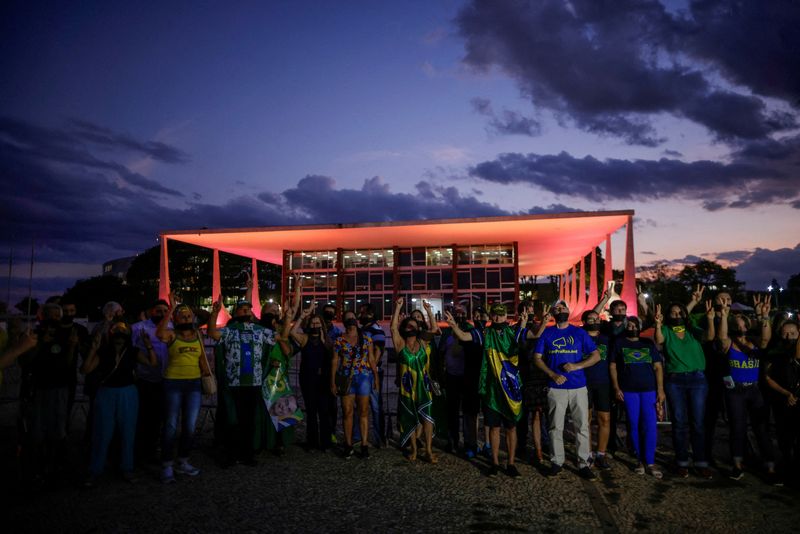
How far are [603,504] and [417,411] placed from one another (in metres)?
2.25

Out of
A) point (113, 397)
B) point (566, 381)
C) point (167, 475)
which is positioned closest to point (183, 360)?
point (113, 397)

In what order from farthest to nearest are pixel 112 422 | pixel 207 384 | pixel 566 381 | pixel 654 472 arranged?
pixel 207 384 → pixel 566 381 → pixel 654 472 → pixel 112 422

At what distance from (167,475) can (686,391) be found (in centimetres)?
576

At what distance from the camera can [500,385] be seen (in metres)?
5.42

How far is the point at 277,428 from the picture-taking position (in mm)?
6098

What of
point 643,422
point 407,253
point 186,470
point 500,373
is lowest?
point 186,470

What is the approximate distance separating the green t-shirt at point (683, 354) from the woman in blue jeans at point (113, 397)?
19.6 feet

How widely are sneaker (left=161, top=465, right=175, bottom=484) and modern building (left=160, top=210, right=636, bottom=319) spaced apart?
61.6ft

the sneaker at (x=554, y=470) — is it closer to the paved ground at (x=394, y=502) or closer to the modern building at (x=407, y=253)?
the paved ground at (x=394, y=502)

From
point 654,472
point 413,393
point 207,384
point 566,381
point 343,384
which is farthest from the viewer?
point 343,384

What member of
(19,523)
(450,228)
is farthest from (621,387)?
(450,228)

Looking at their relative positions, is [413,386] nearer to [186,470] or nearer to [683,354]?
[186,470]

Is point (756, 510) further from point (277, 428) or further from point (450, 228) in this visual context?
point (450, 228)

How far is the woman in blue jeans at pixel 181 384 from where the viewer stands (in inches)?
204
